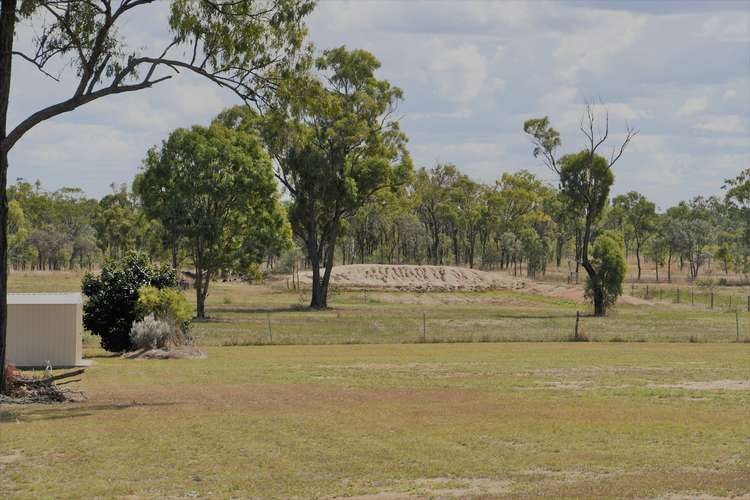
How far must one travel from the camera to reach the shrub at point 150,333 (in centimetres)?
3875

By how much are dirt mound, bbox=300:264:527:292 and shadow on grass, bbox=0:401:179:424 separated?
7522 cm

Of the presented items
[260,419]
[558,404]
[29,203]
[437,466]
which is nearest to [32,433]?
[260,419]

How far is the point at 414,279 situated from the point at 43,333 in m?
68.1

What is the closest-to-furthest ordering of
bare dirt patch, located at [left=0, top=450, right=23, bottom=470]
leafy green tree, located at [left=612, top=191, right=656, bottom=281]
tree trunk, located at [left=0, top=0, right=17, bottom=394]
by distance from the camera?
1. bare dirt patch, located at [left=0, top=450, right=23, bottom=470]
2. tree trunk, located at [left=0, top=0, right=17, bottom=394]
3. leafy green tree, located at [left=612, top=191, right=656, bottom=281]

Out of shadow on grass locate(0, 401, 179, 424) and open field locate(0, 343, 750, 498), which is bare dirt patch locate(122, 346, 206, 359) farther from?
shadow on grass locate(0, 401, 179, 424)

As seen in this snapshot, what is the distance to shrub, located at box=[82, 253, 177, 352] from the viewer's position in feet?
132

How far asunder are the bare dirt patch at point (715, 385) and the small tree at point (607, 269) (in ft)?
136

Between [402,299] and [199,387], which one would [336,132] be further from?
[199,387]

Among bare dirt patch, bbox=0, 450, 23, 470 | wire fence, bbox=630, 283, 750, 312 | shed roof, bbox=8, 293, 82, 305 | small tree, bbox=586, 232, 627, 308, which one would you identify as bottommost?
bare dirt patch, bbox=0, 450, 23, 470

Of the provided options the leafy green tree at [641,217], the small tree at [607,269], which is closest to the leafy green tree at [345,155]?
the small tree at [607,269]

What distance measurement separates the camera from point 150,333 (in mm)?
38844

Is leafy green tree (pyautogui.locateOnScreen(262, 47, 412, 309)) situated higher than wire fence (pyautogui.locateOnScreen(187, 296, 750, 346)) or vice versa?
leafy green tree (pyautogui.locateOnScreen(262, 47, 412, 309))

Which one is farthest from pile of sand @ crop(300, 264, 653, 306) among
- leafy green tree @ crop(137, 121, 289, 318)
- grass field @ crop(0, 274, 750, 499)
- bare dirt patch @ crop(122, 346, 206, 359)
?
bare dirt patch @ crop(122, 346, 206, 359)

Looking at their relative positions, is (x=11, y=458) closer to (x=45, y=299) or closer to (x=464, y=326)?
(x=45, y=299)
